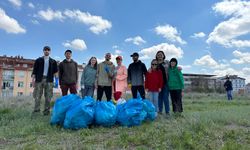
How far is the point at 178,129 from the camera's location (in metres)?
4.66

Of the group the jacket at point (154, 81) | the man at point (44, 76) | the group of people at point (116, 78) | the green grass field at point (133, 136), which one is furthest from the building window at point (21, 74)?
the jacket at point (154, 81)

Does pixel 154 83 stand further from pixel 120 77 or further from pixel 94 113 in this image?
pixel 94 113

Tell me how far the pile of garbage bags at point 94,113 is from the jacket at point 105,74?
4.71ft

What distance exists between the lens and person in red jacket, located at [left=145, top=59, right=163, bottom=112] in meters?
6.38

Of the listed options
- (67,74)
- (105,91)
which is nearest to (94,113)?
(105,91)

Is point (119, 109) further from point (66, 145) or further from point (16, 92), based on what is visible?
point (16, 92)

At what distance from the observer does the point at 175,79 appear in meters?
6.54

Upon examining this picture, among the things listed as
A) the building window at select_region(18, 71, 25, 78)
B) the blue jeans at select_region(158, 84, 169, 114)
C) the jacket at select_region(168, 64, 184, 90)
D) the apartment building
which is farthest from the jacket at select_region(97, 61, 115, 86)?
the building window at select_region(18, 71, 25, 78)

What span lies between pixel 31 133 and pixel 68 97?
40.6 inches

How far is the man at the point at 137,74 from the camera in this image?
6660 mm

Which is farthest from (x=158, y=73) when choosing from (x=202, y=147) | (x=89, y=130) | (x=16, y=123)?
(x=16, y=123)

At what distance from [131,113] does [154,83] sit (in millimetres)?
1562

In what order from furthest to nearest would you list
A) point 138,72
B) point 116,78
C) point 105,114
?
point 116,78, point 138,72, point 105,114

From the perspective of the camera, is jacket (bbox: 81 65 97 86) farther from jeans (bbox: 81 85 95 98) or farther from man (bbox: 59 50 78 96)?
man (bbox: 59 50 78 96)
